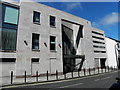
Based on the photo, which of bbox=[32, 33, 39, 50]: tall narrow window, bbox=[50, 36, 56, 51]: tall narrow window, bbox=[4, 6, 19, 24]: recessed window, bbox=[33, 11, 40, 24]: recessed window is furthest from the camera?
bbox=[50, 36, 56, 51]: tall narrow window

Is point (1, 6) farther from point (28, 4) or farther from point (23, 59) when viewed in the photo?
point (23, 59)

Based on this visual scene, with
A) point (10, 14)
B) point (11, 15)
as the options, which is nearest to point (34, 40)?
point (11, 15)

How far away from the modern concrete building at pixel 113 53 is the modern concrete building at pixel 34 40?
1683 centimetres

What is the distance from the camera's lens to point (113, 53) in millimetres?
40406

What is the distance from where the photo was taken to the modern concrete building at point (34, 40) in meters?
15.2

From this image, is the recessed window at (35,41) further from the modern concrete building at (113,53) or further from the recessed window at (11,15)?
the modern concrete building at (113,53)

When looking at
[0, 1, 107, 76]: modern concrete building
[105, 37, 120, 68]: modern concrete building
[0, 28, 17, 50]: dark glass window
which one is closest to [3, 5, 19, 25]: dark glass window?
[0, 1, 107, 76]: modern concrete building

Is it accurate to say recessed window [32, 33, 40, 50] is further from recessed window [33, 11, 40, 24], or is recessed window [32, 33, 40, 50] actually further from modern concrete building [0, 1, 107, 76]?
recessed window [33, 11, 40, 24]

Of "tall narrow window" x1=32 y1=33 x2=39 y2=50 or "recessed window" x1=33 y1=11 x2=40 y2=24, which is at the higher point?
"recessed window" x1=33 y1=11 x2=40 y2=24

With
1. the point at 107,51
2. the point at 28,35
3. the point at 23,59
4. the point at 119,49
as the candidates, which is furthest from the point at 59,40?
the point at 119,49

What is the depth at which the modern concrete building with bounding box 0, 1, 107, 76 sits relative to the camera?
49.9 ft

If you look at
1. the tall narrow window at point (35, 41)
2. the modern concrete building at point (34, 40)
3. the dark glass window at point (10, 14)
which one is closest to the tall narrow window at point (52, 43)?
the modern concrete building at point (34, 40)

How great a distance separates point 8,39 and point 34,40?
4287 mm

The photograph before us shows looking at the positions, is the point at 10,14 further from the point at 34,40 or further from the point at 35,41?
the point at 35,41
